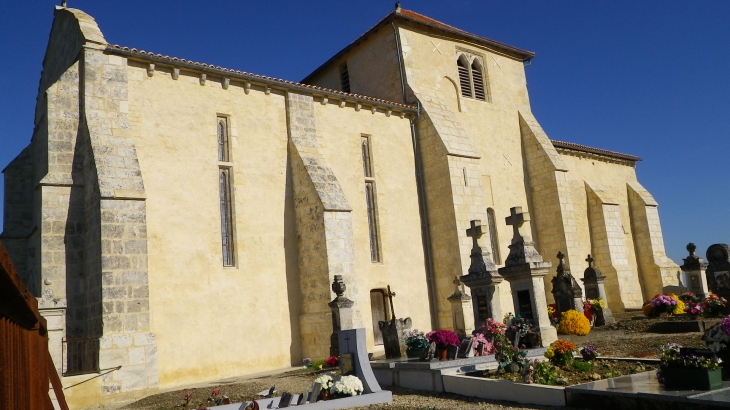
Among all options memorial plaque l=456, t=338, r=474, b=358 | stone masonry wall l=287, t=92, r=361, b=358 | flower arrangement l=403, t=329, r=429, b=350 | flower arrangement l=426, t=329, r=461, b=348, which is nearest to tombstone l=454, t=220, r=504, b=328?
flower arrangement l=403, t=329, r=429, b=350

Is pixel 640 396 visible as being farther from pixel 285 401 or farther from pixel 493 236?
pixel 493 236

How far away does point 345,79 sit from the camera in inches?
886

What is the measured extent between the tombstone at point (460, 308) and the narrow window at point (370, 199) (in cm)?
244

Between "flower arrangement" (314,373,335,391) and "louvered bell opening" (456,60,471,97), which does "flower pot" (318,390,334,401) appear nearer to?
"flower arrangement" (314,373,335,391)

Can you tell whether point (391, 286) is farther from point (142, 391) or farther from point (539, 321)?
point (142, 391)

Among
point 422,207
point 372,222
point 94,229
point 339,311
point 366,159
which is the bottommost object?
point 339,311

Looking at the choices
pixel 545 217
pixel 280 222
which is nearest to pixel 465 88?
pixel 545 217

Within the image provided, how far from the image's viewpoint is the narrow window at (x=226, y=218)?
14219mm

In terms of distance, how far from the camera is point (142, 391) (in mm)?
11062

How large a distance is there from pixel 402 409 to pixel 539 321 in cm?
453

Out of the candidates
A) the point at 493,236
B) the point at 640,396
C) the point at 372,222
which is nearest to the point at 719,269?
the point at 493,236

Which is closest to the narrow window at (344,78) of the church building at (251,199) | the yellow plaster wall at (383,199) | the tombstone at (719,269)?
the church building at (251,199)

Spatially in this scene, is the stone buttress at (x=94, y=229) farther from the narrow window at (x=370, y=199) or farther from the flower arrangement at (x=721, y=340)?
the flower arrangement at (x=721, y=340)

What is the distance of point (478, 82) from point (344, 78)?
5168 mm
